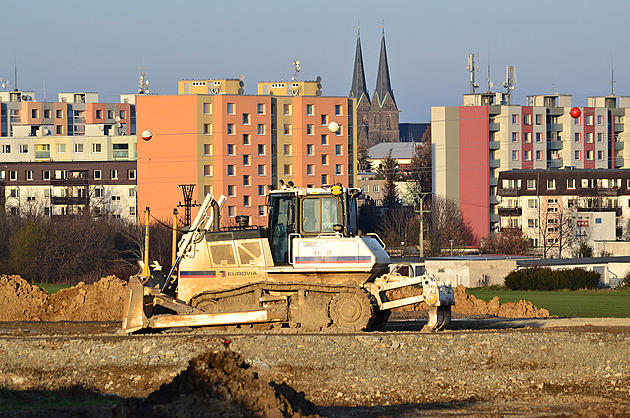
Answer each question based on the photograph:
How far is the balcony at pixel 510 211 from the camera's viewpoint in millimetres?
107000

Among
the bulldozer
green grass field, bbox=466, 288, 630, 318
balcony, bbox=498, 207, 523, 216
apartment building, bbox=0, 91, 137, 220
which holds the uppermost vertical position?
apartment building, bbox=0, 91, 137, 220

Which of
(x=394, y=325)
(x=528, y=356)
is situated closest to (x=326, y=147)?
(x=394, y=325)

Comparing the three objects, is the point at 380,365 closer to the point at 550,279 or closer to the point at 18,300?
the point at 18,300

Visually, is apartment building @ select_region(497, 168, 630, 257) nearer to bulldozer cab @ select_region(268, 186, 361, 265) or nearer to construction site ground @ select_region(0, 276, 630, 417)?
bulldozer cab @ select_region(268, 186, 361, 265)

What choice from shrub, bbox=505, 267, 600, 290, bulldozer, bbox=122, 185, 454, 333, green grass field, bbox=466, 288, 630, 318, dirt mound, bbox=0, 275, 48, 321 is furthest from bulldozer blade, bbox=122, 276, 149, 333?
shrub, bbox=505, 267, 600, 290

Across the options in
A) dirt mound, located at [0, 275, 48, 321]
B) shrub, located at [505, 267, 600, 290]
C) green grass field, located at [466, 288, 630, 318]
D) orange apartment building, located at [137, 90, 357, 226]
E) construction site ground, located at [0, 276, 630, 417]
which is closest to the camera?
construction site ground, located at [0, 276, 630, 417]

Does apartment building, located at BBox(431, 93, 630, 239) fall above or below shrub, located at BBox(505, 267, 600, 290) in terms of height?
above

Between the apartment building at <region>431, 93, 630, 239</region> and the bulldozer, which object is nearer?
the bulldozer

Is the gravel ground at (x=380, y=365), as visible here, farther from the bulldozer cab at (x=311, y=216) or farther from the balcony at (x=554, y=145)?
the balcony at (x=554, y=145)

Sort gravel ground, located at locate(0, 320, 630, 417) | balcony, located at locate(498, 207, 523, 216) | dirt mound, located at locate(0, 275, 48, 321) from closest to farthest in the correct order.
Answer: gravel ground, located at locate(0, 320, 630, 417) < dirt mound, located at locate(0, 275, 48, 321) < balcony, located at locate(498, 207, 523, 216)

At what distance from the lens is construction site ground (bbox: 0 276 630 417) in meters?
15.6

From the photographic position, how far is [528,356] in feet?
63.5

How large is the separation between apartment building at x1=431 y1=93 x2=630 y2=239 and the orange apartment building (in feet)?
46.7

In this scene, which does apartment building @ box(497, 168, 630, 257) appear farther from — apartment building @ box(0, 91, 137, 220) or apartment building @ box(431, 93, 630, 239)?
apartment building @ box(0, 91, 137, 220)
